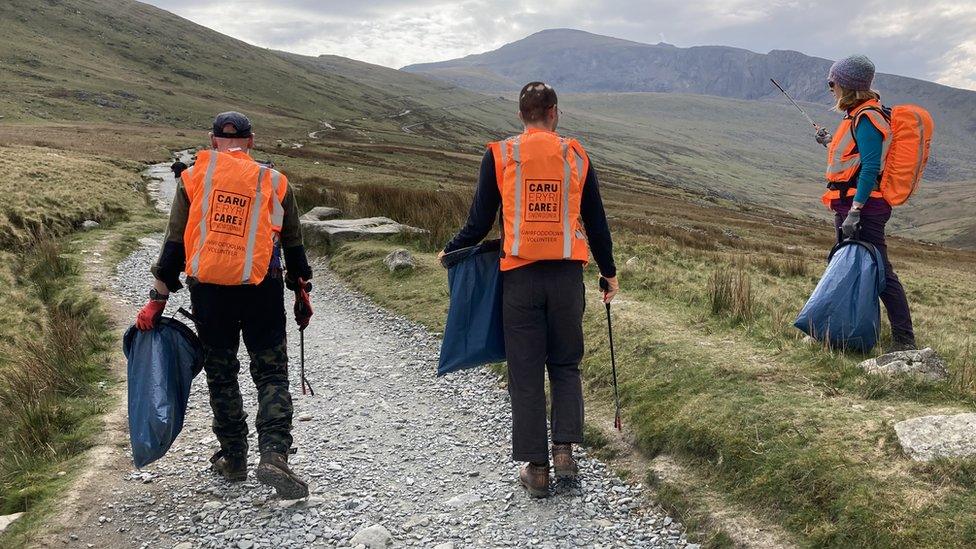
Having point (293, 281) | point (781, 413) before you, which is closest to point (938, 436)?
point (781, 413)

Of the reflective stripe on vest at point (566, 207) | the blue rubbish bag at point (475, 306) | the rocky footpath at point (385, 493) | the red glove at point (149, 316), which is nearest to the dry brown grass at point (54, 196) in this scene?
the rocky footpath at point (385, 493)

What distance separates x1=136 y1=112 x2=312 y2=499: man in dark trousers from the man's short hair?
73.0 inches

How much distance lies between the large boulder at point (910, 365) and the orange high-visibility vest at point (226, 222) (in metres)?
4.96

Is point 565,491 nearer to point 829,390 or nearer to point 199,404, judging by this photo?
point 829,390

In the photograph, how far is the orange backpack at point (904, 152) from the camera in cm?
574

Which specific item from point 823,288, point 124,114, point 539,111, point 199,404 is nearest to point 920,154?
point 823,288

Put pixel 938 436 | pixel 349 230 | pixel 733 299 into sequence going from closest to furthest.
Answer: pixel 938 436 → pixel 733 299 → pixel 349 230

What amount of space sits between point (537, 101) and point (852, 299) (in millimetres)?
3641

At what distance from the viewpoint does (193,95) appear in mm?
112375

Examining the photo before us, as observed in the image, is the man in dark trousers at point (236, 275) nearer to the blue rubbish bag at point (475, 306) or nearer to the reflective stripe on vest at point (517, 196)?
the blue rubbish bag at point (475, 306)

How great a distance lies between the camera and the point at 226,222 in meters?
4.30

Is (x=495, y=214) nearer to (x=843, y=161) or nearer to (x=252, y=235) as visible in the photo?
(x=252, y=235)

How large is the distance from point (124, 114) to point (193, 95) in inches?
1332

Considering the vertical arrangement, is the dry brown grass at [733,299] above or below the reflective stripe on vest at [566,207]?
below
